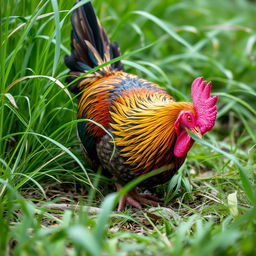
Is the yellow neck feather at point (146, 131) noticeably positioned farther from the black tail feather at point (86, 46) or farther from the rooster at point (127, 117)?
the black tail feather at point (86, 46)

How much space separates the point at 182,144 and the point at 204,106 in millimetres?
279

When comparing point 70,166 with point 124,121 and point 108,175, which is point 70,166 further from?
point 124,121

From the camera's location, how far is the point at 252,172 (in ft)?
11.1

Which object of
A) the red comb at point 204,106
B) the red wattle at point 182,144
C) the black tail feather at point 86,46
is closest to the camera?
the red comb at point 204,106

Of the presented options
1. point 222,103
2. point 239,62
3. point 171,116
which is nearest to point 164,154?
point 171,116

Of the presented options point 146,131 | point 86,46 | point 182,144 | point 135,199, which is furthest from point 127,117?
point 86,46

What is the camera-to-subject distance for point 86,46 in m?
3.60

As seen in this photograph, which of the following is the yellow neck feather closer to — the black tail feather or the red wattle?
the red wattle

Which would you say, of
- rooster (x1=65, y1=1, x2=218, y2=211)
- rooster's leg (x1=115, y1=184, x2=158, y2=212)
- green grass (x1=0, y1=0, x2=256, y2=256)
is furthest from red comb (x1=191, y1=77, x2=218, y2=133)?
rooster's leg (x1=115, y1=184, x2=158, y2=212)

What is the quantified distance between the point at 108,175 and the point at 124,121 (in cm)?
52

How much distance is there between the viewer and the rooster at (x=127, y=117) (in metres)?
2.85

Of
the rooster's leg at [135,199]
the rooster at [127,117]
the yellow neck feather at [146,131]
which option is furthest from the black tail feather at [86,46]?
the rooster's leg at [135,199]

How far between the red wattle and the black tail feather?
3.12 feet

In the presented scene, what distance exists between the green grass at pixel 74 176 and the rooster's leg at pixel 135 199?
0.12m
